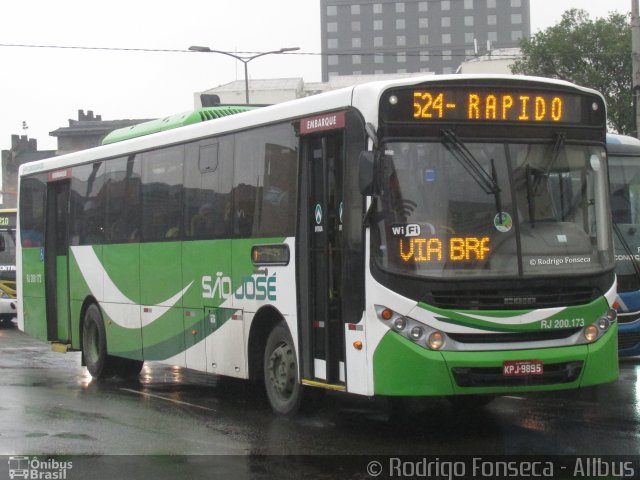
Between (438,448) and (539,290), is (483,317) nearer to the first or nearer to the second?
(539,290)

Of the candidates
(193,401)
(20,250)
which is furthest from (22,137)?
(193,401)

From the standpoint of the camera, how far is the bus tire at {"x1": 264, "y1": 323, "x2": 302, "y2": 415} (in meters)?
11.1

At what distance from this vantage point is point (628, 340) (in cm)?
1404

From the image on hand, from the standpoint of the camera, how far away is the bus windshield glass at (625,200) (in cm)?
1429

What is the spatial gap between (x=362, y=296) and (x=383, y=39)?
173m

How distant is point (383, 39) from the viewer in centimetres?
17962

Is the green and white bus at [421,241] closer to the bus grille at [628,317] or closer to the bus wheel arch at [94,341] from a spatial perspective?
the bus grille at [628,317]

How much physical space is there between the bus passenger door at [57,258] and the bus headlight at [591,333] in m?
9.41

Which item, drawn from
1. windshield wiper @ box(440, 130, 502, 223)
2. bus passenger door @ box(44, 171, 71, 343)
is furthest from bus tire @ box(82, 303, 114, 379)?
windshield wiper @ box(440, 130, 502, 223)

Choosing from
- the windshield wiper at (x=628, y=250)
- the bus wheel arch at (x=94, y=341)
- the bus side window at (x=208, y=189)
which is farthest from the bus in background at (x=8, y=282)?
the windshield wiper at (x=628, y=250)

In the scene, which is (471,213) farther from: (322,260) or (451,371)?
(322,260)

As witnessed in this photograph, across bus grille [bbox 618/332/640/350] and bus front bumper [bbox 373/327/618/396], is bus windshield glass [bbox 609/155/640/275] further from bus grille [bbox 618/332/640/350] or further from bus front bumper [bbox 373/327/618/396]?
bus front bumper [bbox 373/327/618/396]

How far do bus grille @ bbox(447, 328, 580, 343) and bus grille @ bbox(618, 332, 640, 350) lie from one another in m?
4.55

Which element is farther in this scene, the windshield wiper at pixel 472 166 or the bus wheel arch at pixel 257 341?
the bus wheel arch at pixel 257 341
